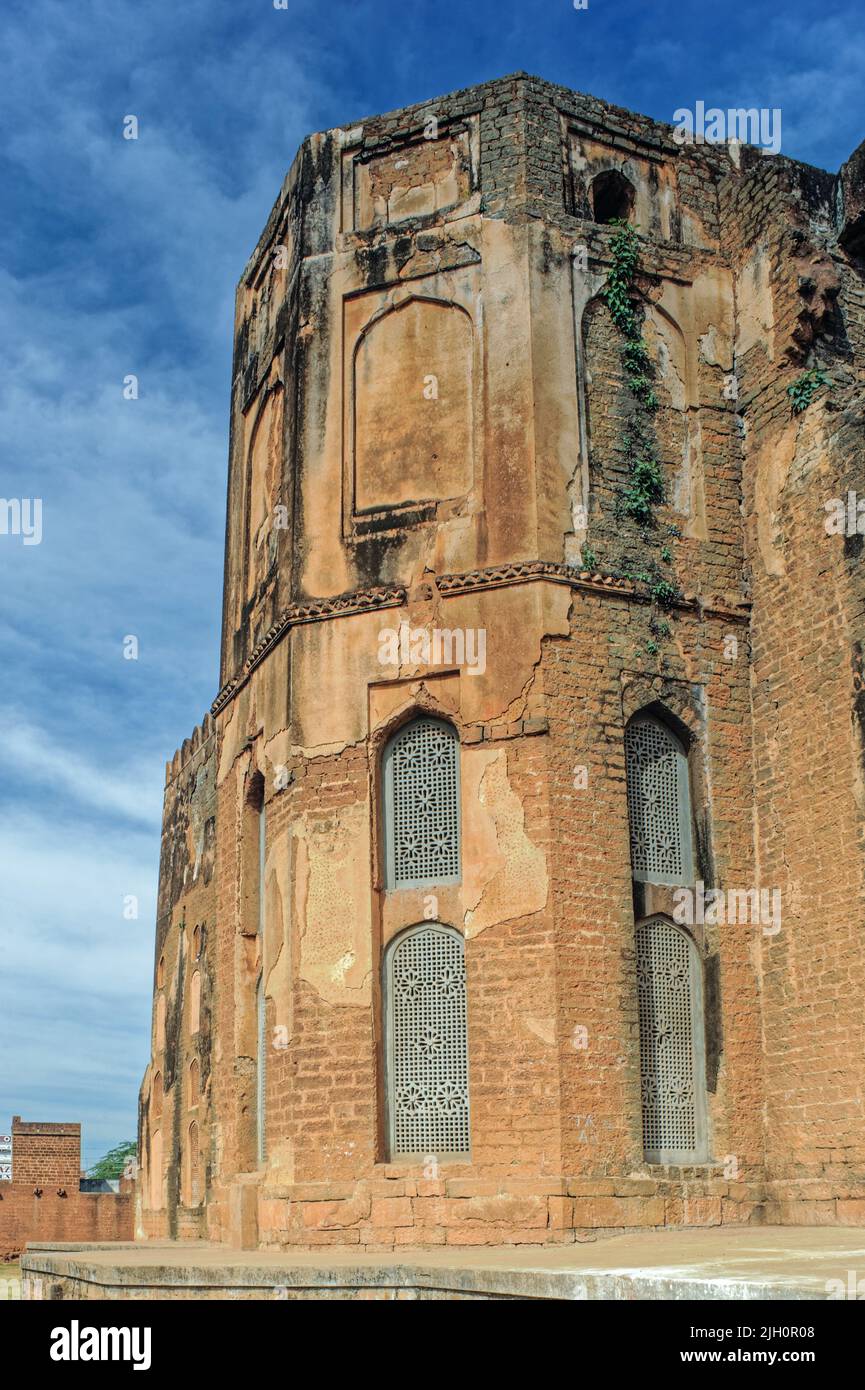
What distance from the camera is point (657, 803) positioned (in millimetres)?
13828

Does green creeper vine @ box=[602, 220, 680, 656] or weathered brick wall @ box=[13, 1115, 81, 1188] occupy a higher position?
green creeper vine @ box=[602, 220, 680, 656]

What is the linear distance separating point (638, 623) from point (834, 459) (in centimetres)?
217

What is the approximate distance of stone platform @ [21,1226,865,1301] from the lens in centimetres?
743

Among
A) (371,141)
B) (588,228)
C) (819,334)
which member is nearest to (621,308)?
(588,228)

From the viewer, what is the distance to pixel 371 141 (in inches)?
609

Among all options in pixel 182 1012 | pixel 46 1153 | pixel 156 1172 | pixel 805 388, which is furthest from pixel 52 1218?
pixel 805 388

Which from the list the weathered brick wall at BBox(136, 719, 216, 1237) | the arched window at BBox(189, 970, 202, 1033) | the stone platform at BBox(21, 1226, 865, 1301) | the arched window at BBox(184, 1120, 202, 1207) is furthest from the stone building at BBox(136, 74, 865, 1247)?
the arched window at BBox(189, 970, 202, 1033)

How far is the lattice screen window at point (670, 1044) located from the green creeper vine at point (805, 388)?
4714 millimetres

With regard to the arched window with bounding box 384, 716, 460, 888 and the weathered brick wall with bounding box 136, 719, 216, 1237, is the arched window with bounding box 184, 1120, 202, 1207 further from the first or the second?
the arched window with bounding box 384, 716, 460, 888

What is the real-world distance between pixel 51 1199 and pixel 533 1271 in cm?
2325

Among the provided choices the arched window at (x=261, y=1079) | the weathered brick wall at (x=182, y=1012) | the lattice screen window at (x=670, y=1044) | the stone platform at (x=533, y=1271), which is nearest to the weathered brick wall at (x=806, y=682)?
the lattice screen window at (x=670, y=1044)

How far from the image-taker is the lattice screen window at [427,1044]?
12.9 m

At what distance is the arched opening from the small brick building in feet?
67.2

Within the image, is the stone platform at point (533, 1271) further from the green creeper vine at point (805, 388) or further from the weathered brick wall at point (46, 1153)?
the weathered brick wall at point (46, 1153)
